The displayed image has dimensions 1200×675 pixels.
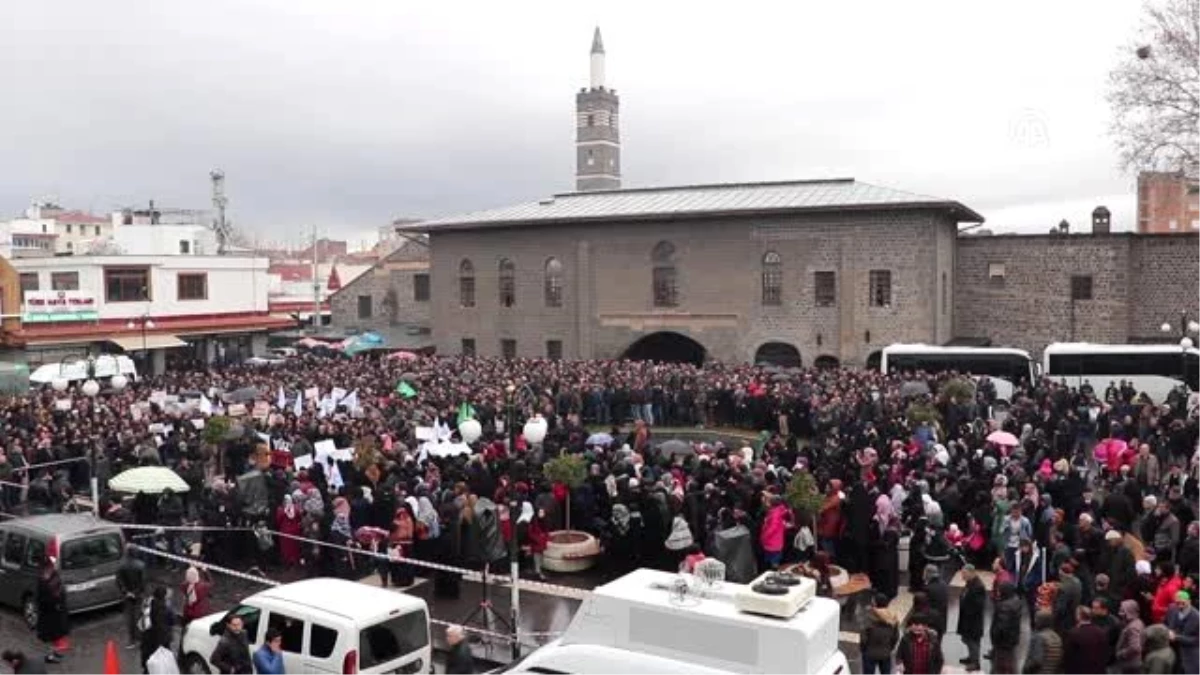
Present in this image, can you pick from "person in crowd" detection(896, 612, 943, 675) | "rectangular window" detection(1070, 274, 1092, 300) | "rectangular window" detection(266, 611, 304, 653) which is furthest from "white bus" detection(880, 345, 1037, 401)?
"rectangular window" detection(266, 611, 304, 653)

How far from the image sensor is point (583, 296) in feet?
141

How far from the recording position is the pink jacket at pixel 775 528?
1420 centimetres

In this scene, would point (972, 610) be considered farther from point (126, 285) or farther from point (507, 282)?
point (126, 285)

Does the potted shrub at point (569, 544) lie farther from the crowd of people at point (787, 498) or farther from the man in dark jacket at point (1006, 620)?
the man in dark jacket at point (1006, 620)

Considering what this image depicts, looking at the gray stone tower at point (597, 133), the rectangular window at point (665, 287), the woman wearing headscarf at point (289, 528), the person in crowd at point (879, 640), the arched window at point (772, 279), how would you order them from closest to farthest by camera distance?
the person in crowd at point (879, 640), the woman wearing headscarf at point (289, 528), the arched window at point (772, 279), the rectangular window at point (665, 287), the gray stone tower at point (597, 133)

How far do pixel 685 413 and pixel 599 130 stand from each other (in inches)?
2062

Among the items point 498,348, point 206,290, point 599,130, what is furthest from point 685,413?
point 599,130

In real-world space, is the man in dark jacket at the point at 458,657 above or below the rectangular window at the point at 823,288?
below

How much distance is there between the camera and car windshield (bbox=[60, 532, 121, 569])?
539 inches

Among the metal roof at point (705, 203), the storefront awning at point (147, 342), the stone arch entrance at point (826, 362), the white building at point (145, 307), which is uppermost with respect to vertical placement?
the metal roof at point (705, 203)

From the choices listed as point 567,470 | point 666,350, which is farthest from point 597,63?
point 567,470

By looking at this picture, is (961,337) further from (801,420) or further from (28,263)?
(28,263)

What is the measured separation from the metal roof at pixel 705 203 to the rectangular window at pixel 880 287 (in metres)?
2.40

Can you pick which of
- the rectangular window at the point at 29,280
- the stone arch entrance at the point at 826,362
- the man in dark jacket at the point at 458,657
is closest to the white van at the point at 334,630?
the man in dark jacket at the point at 458,657
